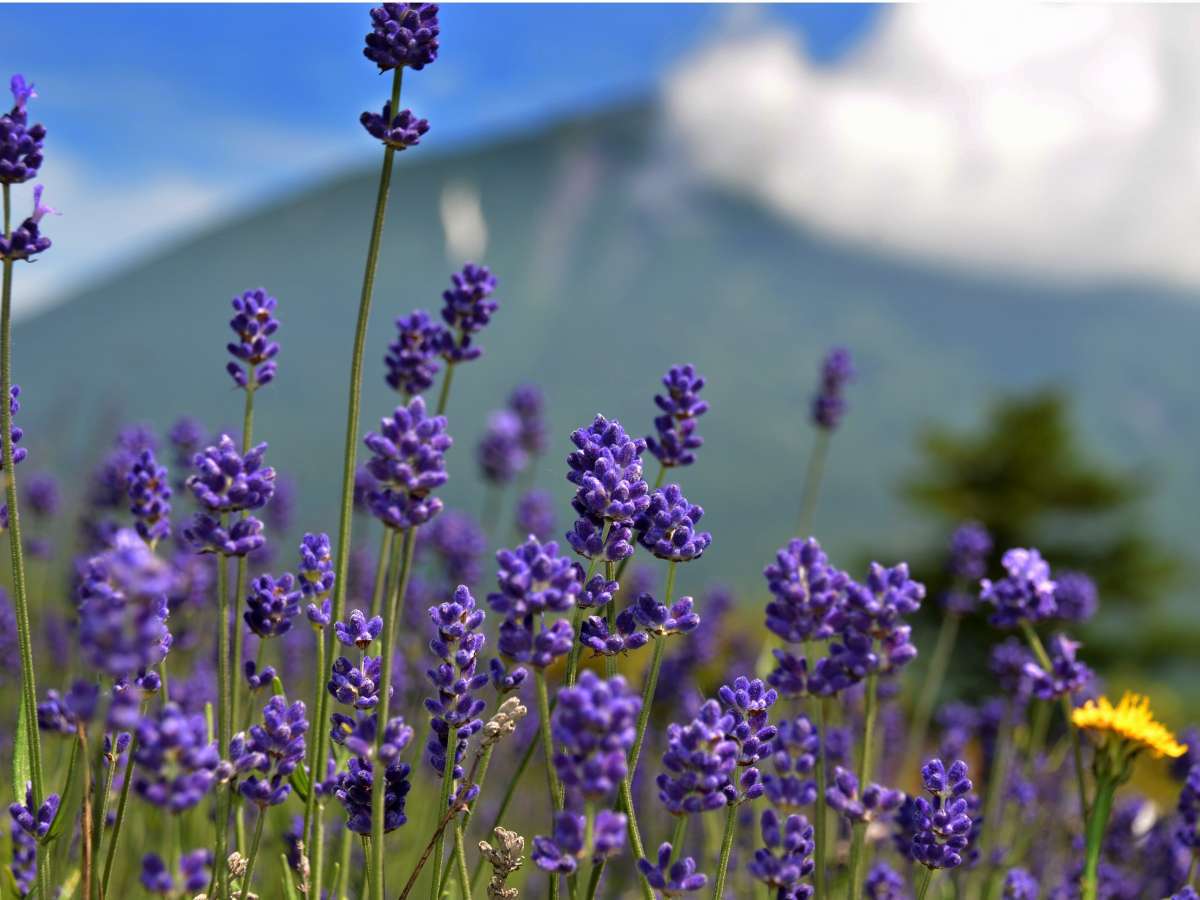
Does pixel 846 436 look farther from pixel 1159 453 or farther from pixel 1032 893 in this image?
pixel 1032 893

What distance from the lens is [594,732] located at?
4.27 ft

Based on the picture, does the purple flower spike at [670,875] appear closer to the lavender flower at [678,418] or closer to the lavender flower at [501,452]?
the lavender flower at [678,418]

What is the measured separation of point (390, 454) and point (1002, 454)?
25528mm

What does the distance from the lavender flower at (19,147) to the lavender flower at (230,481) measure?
0.56m

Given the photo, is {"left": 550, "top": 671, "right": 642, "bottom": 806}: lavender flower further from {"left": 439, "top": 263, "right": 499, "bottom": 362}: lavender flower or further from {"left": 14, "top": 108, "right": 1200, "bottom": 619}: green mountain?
{"left": 14, "top": 108, "right": 1200, "bottom": 619}: green mountain

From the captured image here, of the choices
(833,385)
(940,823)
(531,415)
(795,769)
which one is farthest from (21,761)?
(833,385)

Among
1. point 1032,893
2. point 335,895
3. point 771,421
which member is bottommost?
point 335,895

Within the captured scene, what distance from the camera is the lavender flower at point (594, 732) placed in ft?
4.17

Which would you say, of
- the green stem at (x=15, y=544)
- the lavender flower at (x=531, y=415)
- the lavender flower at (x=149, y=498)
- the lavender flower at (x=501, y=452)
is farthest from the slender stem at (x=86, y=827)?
the lavender flower at (x=531, y=415)

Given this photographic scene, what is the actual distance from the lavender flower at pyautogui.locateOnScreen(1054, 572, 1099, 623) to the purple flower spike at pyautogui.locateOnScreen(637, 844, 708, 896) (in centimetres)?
300

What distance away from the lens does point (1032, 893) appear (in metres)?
2.71

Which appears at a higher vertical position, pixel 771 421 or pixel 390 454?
pixel 771 421

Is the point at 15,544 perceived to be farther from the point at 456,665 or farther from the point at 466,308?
the point at 466,308

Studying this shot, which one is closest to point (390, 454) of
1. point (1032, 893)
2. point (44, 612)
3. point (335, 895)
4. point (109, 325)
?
point (335, 895)
